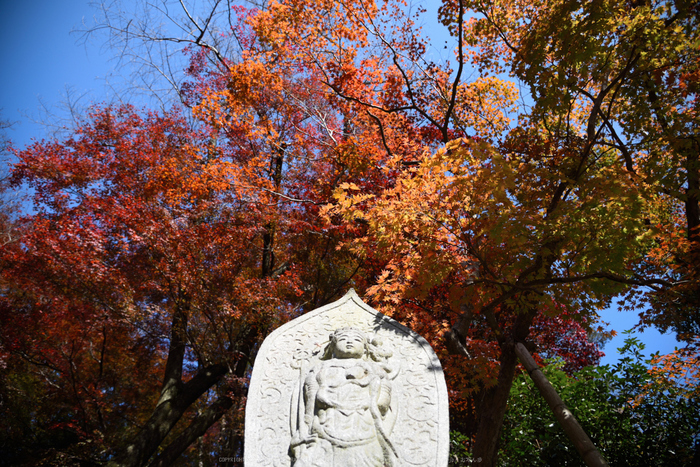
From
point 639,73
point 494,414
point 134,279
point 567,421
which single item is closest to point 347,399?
point 494,414

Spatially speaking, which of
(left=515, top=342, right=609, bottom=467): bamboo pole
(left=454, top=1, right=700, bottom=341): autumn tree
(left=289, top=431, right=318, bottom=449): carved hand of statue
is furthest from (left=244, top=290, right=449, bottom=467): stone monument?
(left=454, top=1, right=700, bottom=341): autumn tree

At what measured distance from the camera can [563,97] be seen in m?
5.28

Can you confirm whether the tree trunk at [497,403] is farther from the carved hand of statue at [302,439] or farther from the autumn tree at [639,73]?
the carved hand of statue at [302,439]

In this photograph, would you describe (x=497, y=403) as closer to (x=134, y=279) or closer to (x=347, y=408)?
(x=347, y=408)

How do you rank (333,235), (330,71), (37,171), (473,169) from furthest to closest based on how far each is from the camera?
(37,171) < (333,235) < (330,71) < (473,169)

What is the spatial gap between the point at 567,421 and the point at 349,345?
3103 millimetres

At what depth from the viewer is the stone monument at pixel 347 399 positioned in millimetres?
3680

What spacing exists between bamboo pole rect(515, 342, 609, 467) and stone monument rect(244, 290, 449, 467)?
212 centimetres

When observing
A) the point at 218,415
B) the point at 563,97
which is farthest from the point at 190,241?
the point at 563,97

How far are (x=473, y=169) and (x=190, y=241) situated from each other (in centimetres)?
547

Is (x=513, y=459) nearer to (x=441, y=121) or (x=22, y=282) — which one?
(x=441, y=121)

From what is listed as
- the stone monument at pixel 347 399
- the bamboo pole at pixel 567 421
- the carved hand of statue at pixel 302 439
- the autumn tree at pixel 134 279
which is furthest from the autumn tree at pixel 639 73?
the autumn tree at pixel 134 279

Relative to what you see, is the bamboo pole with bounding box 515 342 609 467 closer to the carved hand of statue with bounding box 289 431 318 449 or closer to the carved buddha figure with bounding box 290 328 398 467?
the carved buddha figure with bounding box 290 328 398 467

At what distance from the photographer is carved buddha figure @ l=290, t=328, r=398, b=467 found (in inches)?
142
